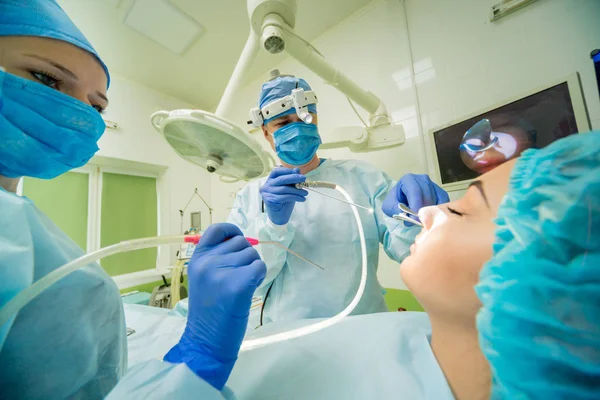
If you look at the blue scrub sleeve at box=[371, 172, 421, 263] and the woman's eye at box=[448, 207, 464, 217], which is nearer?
the woman's eye at box=[448, 207, 464, 217]

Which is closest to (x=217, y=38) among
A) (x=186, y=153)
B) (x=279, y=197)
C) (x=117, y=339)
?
(x=186, y=153)

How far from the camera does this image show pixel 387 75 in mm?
1530

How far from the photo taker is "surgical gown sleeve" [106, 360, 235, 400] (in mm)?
A: 302

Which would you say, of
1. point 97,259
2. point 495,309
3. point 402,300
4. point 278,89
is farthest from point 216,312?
point 402,300

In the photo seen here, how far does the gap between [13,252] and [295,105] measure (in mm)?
843

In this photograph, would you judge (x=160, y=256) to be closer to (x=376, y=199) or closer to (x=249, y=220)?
(x=249, y=220)

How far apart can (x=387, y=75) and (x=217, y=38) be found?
1.49 m

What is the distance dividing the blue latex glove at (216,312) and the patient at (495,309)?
0.07 metres

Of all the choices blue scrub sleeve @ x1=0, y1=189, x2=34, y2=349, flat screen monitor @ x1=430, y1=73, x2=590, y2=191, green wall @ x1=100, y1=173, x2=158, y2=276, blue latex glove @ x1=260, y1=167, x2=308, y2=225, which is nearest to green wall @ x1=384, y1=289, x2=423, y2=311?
flat screen monitor @ x1=430, y1=73, x2=590, y2=191

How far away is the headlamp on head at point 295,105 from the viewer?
2.89 ft

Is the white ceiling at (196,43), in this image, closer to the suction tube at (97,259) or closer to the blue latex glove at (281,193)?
the blue latex glove at (281,193)

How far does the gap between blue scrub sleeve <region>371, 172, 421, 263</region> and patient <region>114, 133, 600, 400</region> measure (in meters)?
0.31

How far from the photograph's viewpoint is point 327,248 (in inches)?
36.3

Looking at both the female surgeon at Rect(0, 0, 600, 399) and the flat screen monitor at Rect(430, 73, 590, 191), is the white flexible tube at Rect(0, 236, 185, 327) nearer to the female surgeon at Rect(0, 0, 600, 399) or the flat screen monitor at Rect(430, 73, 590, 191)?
the female surgeon at Rect(0, 0, 600, 399)
